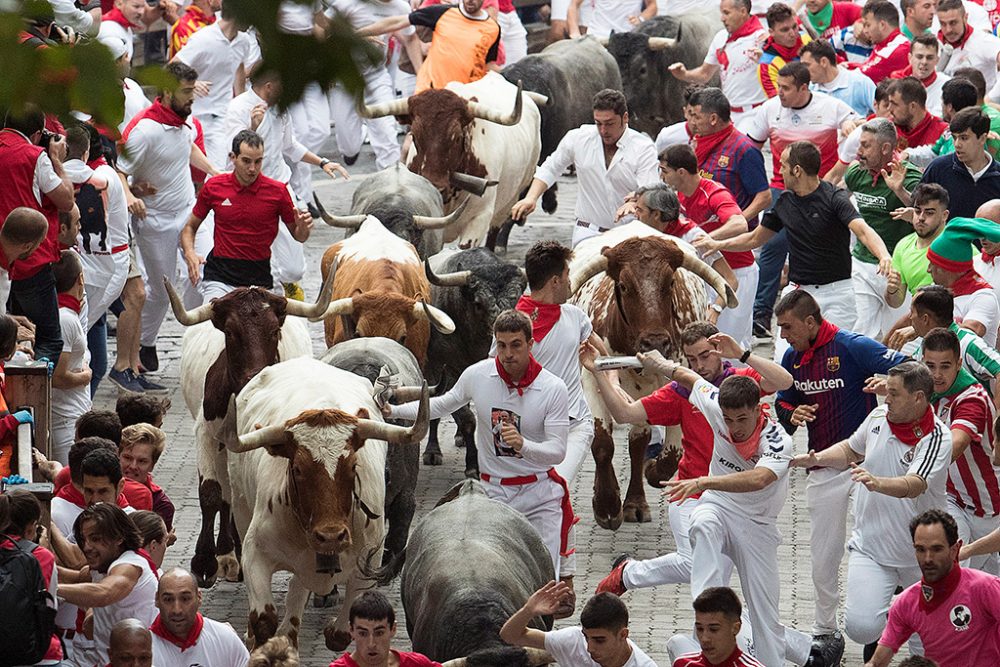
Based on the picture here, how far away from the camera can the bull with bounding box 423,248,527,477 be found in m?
12.0

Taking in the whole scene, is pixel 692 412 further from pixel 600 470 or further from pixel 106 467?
pixel 106 467

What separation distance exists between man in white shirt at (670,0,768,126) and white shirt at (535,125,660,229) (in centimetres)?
378

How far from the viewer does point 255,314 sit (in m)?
10.6

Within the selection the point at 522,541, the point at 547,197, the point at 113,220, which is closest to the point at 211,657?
the point at 522,541

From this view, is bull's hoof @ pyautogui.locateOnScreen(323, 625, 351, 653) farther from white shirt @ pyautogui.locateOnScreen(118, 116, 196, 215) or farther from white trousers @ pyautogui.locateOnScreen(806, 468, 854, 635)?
white shirt @ pyautogui.locateOnScreen(118, 116, 196, 215)

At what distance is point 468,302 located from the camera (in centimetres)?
1216

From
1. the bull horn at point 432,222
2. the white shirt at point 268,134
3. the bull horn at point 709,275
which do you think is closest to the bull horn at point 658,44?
the white shirt at point 268,134

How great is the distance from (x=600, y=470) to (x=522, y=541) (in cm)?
264

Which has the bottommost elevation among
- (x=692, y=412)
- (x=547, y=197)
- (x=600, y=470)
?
(x=547, y=197)

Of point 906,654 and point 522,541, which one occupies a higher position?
point 522,541

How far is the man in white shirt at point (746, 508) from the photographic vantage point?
9.00m

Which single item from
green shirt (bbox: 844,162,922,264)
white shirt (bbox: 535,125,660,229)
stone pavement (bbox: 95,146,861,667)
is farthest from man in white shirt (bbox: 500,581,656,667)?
white shirt (bbox: 535,125,660,229)

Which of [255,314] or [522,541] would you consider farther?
[255,314]

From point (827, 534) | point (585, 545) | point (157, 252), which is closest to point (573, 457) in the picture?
point (585, 545)
